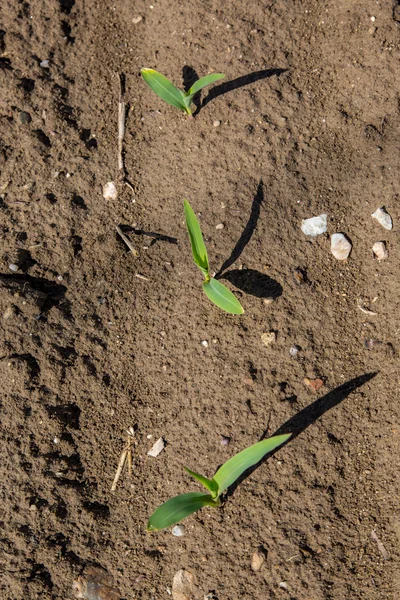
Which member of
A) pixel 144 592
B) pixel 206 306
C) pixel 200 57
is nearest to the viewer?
pixel 144 592

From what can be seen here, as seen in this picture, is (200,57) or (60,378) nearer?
(60,378)

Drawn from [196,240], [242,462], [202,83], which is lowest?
[242,462]

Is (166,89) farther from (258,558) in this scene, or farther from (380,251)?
(258,558)

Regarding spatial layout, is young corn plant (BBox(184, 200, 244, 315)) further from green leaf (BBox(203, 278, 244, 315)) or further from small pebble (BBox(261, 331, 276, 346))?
small pebble (BBox(261, 331, 276, 346))

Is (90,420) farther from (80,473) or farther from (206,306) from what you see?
(206,306)

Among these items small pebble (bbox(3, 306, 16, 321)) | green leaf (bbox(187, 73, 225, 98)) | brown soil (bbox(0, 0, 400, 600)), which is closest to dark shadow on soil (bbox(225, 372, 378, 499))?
brown soil (bbox(0, 0, 400, 600))

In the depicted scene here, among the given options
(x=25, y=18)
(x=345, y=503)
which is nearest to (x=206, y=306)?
(x=345, y=503)

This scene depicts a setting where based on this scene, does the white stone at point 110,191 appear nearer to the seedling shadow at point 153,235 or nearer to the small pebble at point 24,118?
the seedling shadow at point 153,235

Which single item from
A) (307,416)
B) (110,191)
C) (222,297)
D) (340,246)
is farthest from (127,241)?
(307,416)
